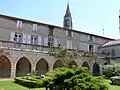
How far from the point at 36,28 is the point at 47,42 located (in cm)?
285

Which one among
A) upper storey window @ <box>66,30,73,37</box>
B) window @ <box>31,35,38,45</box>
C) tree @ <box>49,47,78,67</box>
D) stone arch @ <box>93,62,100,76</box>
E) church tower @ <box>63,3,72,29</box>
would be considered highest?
church tower @ <box>63,3,72,29</box>

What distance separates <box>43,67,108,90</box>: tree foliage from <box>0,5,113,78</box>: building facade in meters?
Result: 15.3

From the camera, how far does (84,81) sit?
1000 centimetres

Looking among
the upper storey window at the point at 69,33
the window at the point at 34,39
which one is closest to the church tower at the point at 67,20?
the upper storey window at the point at 69,33

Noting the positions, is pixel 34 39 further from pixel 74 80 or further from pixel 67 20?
pixel 67 20

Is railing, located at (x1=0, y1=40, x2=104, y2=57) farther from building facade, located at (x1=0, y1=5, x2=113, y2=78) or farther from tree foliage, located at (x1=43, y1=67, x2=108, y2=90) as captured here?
tree foliage, located at (x1=43, y1=67, x2=108, y2=90)

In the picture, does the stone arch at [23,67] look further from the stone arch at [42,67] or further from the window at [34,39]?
the window at [34,39]

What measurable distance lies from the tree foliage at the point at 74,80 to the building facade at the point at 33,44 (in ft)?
50.3

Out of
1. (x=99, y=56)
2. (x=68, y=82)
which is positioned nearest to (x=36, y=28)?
(x=99, y=56)

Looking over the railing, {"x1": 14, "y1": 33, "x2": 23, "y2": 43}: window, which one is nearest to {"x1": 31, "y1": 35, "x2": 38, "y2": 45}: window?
{"x1": 14, "y1": 33, "x2": 23, "y2": 43}: window

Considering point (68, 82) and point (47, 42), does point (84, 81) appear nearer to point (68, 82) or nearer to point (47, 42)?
point (68, 82)

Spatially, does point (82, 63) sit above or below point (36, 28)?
below

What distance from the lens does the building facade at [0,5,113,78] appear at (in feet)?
87.1

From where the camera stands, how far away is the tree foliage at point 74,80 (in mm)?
9805
